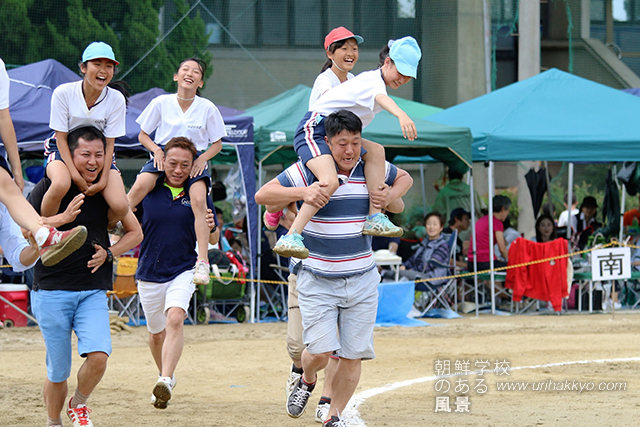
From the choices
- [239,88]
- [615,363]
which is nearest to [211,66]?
[239,88]

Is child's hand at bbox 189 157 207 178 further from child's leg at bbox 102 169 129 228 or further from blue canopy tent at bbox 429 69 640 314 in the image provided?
blue canopy tent at bbox 429 69 640 314

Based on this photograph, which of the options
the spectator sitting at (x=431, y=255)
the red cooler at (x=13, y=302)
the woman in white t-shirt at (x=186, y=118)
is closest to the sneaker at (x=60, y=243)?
the woman in white t-shirt at (x=186, y=118)

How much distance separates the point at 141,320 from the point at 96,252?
8075 millimetres

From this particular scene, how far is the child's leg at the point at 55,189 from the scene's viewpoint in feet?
17.9

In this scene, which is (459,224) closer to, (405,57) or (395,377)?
(395,377)

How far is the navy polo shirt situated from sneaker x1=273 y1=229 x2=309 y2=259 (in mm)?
1556

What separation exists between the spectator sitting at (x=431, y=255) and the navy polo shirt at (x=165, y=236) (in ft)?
23.4

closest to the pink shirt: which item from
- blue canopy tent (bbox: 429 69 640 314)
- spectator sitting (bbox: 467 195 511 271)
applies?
spectator sitting (bbox: 467 195 511 271)

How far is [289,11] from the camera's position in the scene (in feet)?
69.0

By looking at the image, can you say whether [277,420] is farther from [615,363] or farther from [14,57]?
[14,57]

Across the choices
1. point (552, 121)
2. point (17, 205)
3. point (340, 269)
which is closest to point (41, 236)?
point (17, 205)

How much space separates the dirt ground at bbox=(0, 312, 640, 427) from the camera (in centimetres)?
642

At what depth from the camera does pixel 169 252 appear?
6672mm

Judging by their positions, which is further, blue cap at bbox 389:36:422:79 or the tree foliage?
the tree foliage
